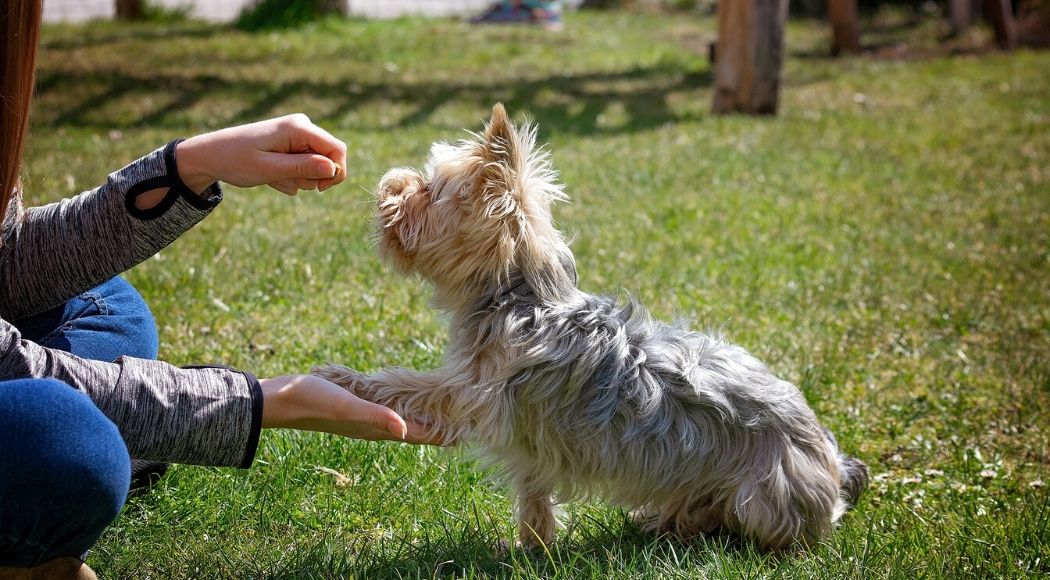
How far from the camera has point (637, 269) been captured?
5816mm

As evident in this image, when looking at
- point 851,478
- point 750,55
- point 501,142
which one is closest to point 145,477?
point 501,142

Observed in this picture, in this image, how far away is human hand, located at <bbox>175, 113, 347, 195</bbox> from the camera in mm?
2535

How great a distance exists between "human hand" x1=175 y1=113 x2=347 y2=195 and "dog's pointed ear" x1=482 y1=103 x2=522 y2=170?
502 millimetres

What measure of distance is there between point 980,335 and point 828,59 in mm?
10503

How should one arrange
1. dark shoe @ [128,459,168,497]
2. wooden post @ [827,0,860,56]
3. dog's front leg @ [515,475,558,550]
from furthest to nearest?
1. wooden post @ [827,0,860,56]
2. dark shoe @ [128,459,168,497]
3. dog's front leg @ [515,475,558,550]

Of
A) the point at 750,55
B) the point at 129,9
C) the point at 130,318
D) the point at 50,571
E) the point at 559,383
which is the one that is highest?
the point at 129,9

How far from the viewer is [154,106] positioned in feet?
31.3

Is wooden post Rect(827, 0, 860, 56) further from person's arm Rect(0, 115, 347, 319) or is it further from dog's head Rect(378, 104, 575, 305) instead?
person's arm Rect(0, 115, 347, 319)

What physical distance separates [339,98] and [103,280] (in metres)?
7.67

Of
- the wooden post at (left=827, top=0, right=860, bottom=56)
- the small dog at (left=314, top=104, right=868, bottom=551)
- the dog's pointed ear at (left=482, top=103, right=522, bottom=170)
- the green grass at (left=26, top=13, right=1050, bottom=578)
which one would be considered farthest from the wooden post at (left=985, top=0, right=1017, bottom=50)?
the dog's pointed ear at (left=482, top=103, right=522, bottom=170)

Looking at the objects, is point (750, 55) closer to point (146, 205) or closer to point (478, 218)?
point (478, 218)

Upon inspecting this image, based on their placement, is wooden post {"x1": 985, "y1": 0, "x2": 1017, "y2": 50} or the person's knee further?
wooden post {"x1": 985, "y1": 0, "x2": 1017, "y2": 50}

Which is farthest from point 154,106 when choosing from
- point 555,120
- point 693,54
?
point 693,54

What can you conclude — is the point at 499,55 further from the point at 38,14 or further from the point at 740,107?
the point at 38,14
